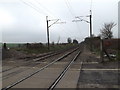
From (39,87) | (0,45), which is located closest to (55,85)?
(39,87)

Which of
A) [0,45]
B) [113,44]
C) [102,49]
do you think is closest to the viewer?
[102,49]

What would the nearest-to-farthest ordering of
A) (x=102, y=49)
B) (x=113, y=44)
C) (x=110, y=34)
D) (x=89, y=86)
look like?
(x=89, y=86)
(x=102, y=49)
(x=113, y=44)
(x=110, y=34)

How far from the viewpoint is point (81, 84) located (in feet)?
40.0

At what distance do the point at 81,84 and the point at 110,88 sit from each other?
4.89 feet

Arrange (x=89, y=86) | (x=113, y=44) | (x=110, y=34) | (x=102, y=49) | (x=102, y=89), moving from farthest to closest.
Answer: (x=110, y=34), (x=113, y=44), (x=102, y=49), (x=89, y=86), (x=102, y=89)

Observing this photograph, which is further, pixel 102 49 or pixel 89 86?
pixel 102 49

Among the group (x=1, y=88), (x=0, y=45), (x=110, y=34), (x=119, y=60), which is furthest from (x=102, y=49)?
(x=110, y=34)

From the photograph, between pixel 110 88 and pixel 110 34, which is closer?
pixel 110 88

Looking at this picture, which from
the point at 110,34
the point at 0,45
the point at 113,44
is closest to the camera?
the point at 0,45

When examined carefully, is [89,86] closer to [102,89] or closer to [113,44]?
[102,89]

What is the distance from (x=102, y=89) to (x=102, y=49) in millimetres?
14191

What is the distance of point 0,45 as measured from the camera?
4488 cm

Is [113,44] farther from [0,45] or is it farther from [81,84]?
[81,84]

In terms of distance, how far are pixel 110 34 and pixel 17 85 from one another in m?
98.2
